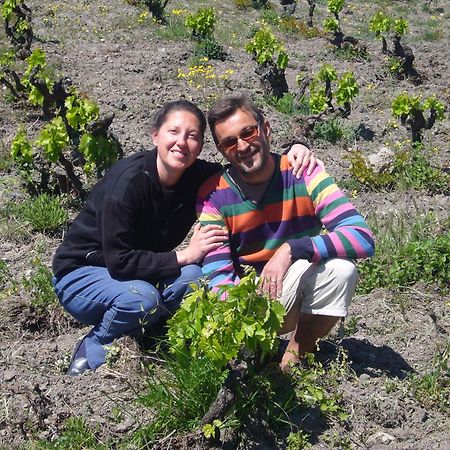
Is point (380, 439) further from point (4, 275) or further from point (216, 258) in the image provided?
point (4, 275)

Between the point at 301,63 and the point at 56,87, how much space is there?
17.8 feet

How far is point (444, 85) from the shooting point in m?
10.5

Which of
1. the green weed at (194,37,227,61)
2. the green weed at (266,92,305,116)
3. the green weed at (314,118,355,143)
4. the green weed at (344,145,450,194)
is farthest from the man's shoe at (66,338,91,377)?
the green weed at (194,37,227,61)

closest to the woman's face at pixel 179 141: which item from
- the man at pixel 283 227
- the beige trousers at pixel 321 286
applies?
the man at pixel 283 227

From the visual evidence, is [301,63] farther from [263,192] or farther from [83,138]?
[263,192]

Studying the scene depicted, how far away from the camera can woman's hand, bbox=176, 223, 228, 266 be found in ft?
12.0

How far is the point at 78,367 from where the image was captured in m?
4.04

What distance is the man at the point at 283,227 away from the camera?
139 inches

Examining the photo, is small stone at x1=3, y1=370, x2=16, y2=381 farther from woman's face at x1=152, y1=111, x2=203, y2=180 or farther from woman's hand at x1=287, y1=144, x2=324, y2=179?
woman's hand at x1=287, y1=144, x2=324, y2=179

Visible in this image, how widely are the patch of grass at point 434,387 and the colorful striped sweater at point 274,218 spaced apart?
29.2 inches

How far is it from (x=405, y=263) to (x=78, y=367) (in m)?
2.19

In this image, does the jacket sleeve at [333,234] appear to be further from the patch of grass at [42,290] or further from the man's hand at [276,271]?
the patch of grass at [42,290]

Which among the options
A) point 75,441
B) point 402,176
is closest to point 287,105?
point 402,176

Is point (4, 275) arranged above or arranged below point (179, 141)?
below
